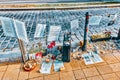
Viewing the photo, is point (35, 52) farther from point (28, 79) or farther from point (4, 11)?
point (4, 11)

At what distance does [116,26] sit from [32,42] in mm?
5328

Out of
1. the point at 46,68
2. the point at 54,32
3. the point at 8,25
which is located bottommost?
the point at 46,68

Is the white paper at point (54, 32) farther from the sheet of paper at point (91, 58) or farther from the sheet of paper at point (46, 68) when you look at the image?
the sheet of paper at point (91, 58)

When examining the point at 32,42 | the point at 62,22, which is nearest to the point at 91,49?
the point at 32,42

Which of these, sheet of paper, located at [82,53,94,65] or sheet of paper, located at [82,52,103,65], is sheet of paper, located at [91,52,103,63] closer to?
sheet of paper, located at [82,52,103,65]

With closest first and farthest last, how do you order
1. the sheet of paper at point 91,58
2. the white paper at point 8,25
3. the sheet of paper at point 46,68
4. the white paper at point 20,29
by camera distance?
1. the white paper at point 20,29
2. the white paper at point 8,25
3. the sheet of paper at point 46,68
4. the sheet of paper at point 91,58

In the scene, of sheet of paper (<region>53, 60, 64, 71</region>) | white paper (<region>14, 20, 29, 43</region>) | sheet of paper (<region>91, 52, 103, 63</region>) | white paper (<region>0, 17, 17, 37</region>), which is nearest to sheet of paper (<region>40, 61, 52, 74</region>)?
sheet of paper (<region>53, 60, 64, 71</region>)

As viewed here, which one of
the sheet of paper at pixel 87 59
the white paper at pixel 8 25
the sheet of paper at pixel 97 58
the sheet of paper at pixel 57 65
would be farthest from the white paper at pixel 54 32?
the sheet of paper at pixel 97 58

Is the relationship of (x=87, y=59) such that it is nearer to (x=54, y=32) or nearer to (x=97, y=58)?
(x=97, y=58)

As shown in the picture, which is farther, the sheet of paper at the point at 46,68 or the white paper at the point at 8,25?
the sheet of paper at the point at 46,68

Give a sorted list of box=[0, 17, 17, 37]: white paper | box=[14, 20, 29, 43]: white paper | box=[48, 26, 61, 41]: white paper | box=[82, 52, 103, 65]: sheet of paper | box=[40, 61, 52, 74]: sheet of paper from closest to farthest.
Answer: box=[14, 20, 29, 43]: white paper < box=[0, 17, 17, 37]: white paper < box=[40, 61, 52, 74]: sheet of paper < box=[48, 26, 61, 41]: white paper < box=[82, 52, 103, 65]: sheet of paper

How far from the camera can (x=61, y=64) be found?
4922mm

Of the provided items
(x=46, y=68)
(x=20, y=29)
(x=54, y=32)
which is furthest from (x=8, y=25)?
(x=46, y=68)

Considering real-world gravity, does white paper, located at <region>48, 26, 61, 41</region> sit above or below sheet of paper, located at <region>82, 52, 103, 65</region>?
above
